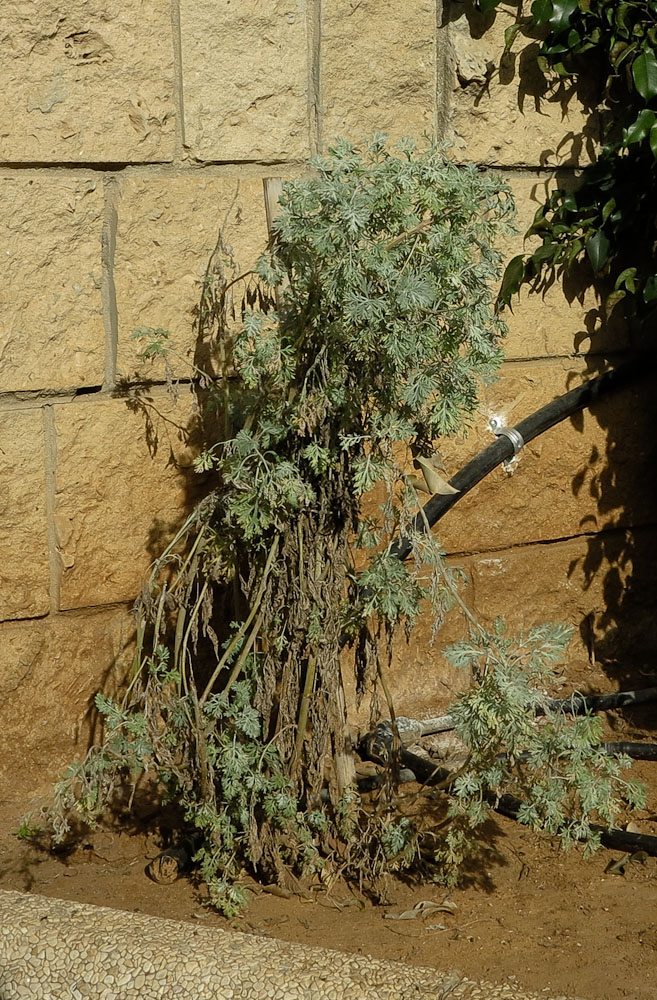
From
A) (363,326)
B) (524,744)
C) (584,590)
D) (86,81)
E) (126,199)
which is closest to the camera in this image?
(363,326)

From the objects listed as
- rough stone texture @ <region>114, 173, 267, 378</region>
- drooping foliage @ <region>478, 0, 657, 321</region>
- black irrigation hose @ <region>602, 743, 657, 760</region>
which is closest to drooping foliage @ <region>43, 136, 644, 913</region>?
rough stone texture @ <region>114, 173, 267, 378</region>

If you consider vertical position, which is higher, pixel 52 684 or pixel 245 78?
pixel 245 78

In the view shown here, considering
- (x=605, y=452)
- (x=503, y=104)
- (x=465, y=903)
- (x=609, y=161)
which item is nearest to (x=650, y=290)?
(x=609, y=161)

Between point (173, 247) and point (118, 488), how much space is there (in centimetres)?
64

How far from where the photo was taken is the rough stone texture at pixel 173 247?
294 cm

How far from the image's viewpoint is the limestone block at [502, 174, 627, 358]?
3455 millimetres

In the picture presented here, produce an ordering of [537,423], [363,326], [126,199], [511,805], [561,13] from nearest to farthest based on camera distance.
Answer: [363,326]
[126,199]
[511,805]
[561,13]
[537,423]

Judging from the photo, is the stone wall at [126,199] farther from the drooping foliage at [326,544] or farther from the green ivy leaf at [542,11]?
the drooping foliage at [326,544]

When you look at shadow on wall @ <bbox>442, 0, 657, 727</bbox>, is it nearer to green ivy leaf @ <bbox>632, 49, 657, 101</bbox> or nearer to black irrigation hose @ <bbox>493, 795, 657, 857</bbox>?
green ivy leaf @ <bbox>632, 49, 657, 101</bbox>

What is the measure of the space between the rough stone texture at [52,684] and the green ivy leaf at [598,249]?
1.72 metres

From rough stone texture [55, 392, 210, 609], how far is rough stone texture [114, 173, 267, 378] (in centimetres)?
13

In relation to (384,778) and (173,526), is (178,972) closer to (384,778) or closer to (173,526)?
(384,778)

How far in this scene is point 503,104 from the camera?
334cm

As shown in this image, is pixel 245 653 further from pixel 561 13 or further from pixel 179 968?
pixel 561 13
